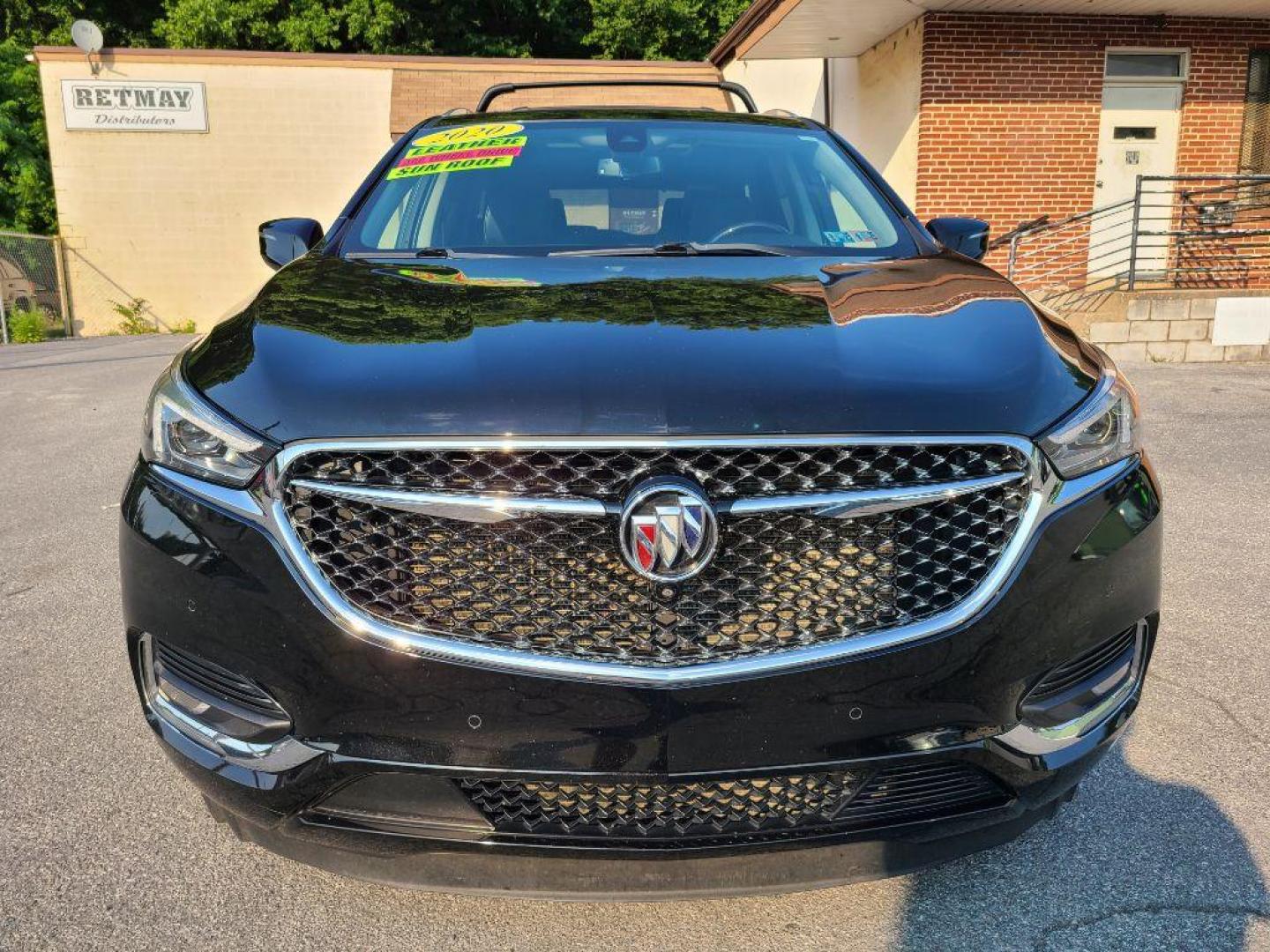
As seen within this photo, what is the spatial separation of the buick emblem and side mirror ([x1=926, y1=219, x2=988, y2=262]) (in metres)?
1.75

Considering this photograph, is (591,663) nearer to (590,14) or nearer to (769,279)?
(769,279)

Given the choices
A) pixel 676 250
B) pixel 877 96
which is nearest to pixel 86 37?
pixel 877 96

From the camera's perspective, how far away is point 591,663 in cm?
170

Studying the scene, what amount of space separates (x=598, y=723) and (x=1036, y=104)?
13054 mm

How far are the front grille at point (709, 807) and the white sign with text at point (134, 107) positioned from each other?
66.4ft

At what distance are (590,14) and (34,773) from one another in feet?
95.3

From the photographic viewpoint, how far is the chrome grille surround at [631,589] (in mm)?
1706

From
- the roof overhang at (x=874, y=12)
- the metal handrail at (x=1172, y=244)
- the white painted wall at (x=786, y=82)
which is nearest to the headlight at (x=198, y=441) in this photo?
the roof overhang at (x=874, y=12)

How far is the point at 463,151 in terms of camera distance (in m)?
3.35

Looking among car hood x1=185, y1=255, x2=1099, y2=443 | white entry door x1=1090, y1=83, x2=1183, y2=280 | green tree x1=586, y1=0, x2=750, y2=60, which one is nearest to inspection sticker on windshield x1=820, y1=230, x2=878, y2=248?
car hood x1=185, y1=255, x2=1099, y2=443

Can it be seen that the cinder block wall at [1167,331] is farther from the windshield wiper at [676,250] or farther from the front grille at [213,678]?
the front grille at [213,678]

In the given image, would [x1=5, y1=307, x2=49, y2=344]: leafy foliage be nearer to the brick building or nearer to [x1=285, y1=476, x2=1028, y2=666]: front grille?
the brick building

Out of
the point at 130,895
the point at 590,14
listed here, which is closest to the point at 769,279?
the point at 130,895

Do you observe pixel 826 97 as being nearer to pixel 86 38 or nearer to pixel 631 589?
pixel 86 38
